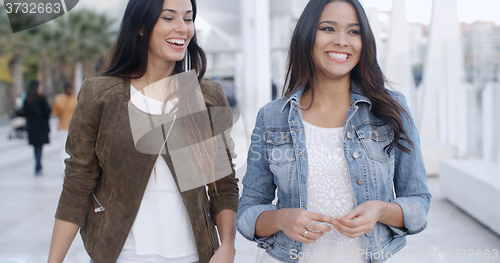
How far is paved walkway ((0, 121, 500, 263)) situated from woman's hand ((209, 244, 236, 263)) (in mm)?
464

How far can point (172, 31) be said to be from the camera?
135 cm

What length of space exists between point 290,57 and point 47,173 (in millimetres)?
7430

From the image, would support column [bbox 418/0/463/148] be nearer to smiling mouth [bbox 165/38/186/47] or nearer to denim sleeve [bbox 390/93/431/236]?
denim sleeve [bbox 390/93/431/236]

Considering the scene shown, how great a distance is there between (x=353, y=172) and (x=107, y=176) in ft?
2.64

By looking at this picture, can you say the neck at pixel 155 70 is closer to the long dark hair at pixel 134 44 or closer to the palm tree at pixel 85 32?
the long dark hair at pixel 134 44

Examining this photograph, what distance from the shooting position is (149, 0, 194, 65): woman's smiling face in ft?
4.42

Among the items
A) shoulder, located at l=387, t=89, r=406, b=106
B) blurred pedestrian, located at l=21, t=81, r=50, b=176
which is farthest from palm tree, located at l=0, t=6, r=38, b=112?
shoulder, located at l=387, t=89, r=406, b=106

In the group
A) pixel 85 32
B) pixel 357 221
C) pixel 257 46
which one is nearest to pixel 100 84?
pixel 357 221

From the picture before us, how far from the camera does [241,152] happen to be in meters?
1.97

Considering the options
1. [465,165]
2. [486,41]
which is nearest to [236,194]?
[465,165]

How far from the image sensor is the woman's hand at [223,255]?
4.32 ft

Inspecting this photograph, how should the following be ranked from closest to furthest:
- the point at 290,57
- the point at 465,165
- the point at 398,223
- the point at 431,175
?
the point at 398,223 → the point at 290,57 → the point at 465,165 → the point at 431,175

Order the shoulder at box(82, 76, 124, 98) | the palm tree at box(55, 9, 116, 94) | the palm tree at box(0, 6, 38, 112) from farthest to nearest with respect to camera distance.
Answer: the palm tree at box(55, 9, 116, 94)
the palm tree at box(0, 6, 38, 112)
the shoulder at box(82, 76, 124, 98)

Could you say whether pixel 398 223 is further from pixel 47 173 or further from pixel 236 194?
pixel 47 173
